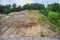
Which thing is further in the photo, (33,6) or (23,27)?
(33,6)

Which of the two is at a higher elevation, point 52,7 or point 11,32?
point 52,7

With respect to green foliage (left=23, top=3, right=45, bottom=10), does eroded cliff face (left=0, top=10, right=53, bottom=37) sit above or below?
below

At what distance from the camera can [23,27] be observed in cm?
1570

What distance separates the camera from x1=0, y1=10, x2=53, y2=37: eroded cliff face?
47.3ft

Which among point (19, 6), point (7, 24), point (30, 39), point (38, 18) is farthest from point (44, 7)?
point (30, 39)

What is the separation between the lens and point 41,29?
14.4 meters

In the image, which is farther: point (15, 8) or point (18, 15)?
point (15, 8)

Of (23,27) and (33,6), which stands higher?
(33,6)

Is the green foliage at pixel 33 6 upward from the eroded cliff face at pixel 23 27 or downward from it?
upward

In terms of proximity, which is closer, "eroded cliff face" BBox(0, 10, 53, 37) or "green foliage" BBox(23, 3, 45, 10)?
"eroded cliff face" BBox(0, 10, 53, 37)

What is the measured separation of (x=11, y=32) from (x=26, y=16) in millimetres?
2906

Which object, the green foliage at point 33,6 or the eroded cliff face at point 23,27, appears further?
the green foliage at point 33,6

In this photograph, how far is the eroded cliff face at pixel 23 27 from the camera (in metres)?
14.4

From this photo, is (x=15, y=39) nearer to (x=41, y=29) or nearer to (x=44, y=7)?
(x=41, y=29)
